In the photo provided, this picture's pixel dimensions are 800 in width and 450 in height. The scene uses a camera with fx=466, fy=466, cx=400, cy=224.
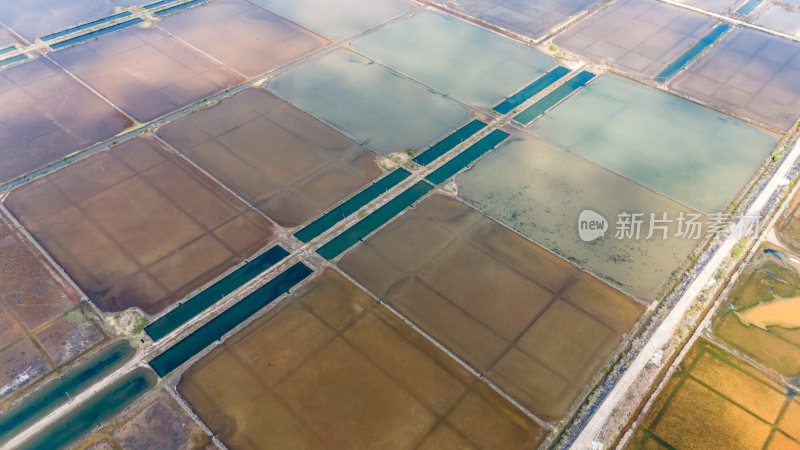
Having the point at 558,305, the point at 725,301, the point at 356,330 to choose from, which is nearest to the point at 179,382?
the point at 356,330

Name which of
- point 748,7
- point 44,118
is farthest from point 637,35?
point 44,118

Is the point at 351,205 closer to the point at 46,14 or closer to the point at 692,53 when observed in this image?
the point at 692,53

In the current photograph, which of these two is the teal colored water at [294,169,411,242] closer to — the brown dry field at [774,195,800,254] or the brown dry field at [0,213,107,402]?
the brown dry field at [0,213,107,402]

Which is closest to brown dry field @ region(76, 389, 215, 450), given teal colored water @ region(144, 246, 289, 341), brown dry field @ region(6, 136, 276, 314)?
teal colored water @ region(144, 246, 289, 341)

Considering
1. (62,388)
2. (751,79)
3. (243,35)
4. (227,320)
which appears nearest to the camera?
(62,388)

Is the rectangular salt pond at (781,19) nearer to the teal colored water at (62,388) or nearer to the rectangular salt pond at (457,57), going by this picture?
the rectangular salt pond at (457,57)

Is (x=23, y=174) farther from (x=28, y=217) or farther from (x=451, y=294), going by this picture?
(x=451, y=294)

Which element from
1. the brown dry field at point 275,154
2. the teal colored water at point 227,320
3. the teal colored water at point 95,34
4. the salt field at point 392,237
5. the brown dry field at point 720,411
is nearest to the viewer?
the brown dry field at point 720,411

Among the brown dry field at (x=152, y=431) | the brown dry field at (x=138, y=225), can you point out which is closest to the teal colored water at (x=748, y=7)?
the brown dry field at (x=138, y=225)
